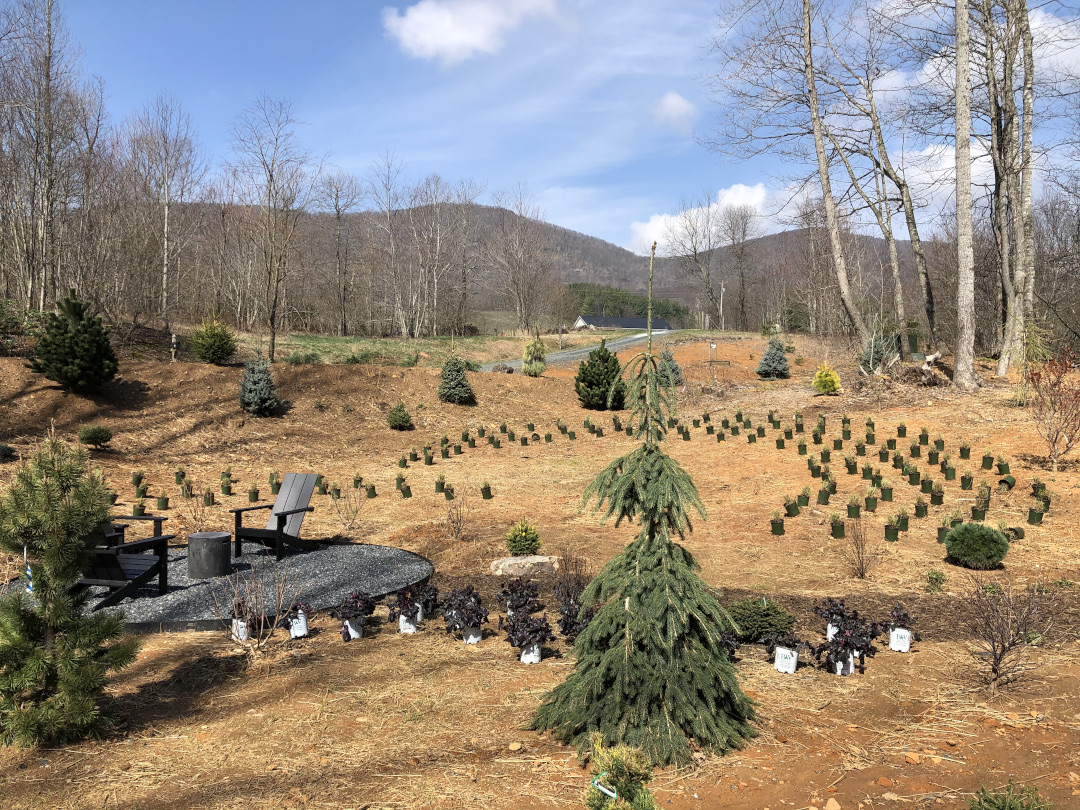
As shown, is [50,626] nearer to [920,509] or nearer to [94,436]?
[920,509]

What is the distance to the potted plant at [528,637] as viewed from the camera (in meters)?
4.65

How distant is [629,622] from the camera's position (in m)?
3.34

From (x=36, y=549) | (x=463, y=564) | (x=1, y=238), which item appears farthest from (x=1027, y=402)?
(x=1, y=238)

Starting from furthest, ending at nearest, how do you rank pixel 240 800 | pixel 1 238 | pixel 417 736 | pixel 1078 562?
pixel 1 238 → pixel 1078 562 → pixel 417 736 → pixel 240 800

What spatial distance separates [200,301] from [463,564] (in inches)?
1345

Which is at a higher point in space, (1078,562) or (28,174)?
(28,174)

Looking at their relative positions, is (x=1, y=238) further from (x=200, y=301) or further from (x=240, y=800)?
(x=240, y=800)

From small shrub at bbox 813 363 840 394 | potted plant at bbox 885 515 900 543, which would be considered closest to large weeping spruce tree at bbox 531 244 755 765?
potted plant at bbox 885 515 900 543

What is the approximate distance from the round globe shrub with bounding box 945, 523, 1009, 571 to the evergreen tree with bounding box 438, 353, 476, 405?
41.7 feet

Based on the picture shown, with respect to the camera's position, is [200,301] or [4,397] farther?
[200,301]

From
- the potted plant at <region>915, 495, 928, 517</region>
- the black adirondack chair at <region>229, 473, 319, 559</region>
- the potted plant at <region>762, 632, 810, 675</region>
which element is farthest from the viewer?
the potted plant at <region>915, 495, 928, 517</region>

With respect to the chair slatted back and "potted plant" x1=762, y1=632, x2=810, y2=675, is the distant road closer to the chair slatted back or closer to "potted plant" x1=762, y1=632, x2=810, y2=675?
the chair slatted back

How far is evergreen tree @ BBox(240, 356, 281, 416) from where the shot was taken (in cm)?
1468

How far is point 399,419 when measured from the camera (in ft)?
51.2
